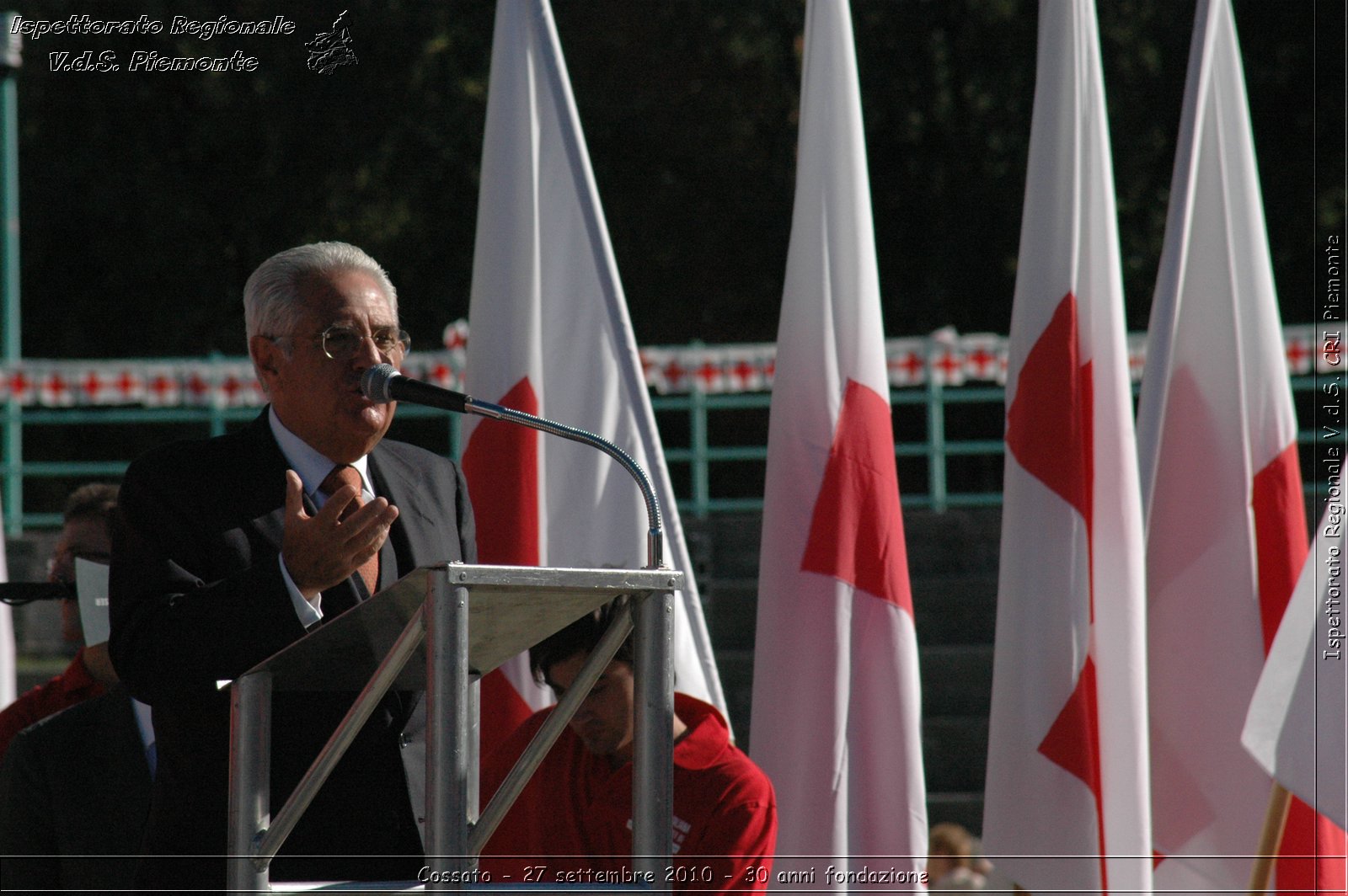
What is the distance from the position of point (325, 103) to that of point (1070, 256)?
14635 millimetres

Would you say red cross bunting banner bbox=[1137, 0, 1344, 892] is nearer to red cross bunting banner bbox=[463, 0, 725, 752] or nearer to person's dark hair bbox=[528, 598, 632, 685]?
red cross bunting banner bbox=[463, 0, 725, 752]

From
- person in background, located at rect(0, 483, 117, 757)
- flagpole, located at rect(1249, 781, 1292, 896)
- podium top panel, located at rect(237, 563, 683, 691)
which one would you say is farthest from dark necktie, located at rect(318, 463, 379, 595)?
flagpole, located at rect(1249, 781, 1292, 896)

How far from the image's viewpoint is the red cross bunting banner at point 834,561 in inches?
149

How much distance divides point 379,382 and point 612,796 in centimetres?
125

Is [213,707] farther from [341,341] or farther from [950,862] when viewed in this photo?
[950,862]

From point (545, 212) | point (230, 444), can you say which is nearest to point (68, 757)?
point (230, 444)

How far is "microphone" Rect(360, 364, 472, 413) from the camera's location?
2.05 m

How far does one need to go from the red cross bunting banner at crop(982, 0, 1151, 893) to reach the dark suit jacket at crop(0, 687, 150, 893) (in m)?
1.98

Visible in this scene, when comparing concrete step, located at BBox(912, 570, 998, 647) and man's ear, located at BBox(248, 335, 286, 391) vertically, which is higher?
man's ear, located at BBox(248, 335, 286, 391)

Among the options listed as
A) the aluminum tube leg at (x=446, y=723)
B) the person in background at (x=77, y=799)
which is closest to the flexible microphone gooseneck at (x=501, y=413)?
the aluminum tube leg at (x=446, y=723)

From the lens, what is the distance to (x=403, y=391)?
6.91ft

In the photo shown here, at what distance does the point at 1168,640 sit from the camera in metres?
3.98

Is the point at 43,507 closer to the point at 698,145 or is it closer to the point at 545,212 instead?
the point at 698,145

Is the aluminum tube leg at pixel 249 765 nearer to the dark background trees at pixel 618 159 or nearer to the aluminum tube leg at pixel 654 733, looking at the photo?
the aluminum tube leg at pixel 654 733
